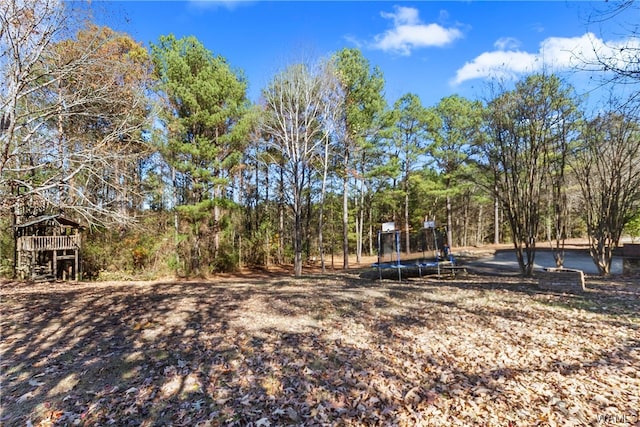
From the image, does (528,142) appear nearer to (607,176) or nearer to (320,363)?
(607,176)

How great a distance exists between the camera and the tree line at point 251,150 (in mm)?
6578

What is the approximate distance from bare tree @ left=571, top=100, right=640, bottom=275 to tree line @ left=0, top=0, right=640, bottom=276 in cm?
Result: 4

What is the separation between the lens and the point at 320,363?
3533 mm

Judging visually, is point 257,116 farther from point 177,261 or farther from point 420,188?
point 420,188

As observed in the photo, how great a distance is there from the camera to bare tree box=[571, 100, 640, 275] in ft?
28.5

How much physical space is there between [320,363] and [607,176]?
10.5 m

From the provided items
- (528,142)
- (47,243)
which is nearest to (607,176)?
(528,142)

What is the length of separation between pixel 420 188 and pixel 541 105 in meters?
12.3

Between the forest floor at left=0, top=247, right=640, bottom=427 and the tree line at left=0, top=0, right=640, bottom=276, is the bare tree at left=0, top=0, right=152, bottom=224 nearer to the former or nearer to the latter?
the tree line at left=0, top=0, right=640, bottom=276

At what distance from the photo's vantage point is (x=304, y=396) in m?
2.93

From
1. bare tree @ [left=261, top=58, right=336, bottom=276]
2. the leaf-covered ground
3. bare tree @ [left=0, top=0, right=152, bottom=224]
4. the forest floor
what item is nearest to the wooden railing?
bare tree @ [left=0, top=0, right=152, bottom=224]

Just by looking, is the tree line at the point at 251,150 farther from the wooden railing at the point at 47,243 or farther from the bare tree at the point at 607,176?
the wooden railing at the point at 47,243

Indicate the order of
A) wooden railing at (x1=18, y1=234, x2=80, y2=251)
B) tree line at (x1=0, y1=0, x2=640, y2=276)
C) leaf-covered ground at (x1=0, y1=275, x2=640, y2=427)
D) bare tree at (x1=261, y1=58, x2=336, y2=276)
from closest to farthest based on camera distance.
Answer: leaf-covered ground at (x1=0, y1=275, x2=640, y2=427) < tree line at (x1=0, y1=0, x2=640, y2=276) < wooden railing at (x1=18, y1=234, x2=80, y2=251) < bare tree at (x1=261, y1=58, x2=336, y2=276)

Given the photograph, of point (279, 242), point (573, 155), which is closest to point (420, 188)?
point (279, 242)
